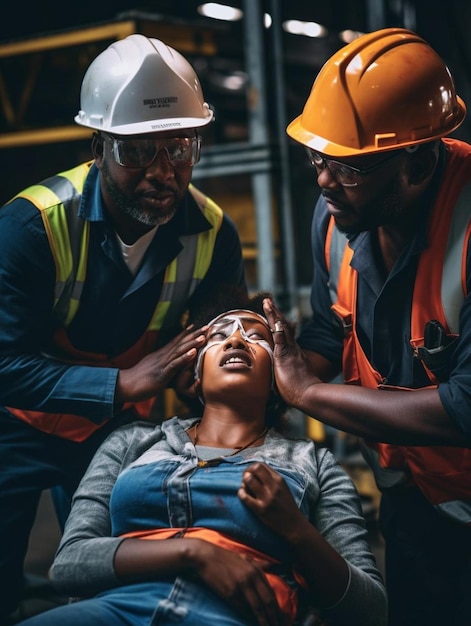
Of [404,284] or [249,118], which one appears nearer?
[404,284]

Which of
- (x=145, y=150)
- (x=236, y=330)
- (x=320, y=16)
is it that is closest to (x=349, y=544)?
(x=236, y=330)

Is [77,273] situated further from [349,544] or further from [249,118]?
[249,118]

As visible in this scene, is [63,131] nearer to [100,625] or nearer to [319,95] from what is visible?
[319,95]

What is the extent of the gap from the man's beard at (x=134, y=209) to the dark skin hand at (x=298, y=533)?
1002 millimetres

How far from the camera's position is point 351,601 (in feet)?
7.57

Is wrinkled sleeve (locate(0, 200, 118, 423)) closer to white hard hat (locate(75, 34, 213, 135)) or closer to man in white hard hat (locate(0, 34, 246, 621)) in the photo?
man in white hard hat (locate(0, 34, 246, 621))

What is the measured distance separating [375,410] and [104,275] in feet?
3.66

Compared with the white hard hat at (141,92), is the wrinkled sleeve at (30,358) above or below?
below

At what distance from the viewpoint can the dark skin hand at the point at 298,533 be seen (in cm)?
226

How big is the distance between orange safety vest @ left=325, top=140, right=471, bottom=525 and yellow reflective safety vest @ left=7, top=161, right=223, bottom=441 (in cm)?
53

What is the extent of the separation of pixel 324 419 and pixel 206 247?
952 mm

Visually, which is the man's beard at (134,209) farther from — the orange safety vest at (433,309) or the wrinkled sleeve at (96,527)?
the wrinkled sleeve at (96,527)

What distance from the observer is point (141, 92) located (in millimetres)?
2885

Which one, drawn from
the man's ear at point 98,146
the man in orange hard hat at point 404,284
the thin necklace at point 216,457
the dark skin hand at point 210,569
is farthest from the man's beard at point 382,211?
the dark skin hand at point 210,569
